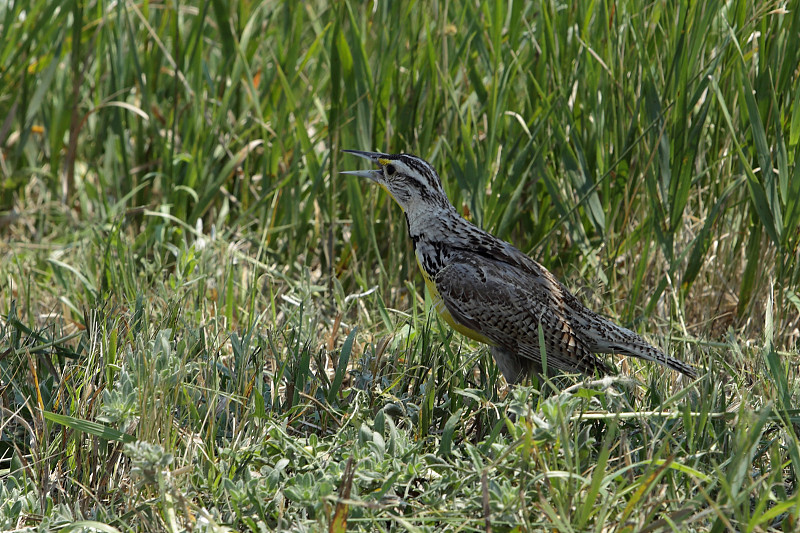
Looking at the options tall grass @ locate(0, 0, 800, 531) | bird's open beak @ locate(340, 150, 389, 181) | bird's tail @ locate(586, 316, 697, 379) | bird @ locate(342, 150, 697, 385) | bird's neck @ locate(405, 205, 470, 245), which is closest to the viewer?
tall grass @ locate(0, 0, 800, 531)

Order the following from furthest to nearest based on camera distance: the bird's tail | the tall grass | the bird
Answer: the bird
the bird's tail
the tall grass

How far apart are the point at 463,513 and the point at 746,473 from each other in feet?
2.55

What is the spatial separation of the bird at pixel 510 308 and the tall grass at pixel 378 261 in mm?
113

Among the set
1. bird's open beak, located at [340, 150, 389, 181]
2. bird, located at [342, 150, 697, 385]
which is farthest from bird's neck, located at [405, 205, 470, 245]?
bird's open beak, located at [340, 150, 389, 181]

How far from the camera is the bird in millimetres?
3671

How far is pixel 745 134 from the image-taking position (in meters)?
4.15

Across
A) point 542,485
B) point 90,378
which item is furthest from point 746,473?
point 90,378

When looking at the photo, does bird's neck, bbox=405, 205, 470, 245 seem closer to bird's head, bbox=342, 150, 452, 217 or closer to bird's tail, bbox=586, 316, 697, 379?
bird's head, bbox=342, 150, 452, 217

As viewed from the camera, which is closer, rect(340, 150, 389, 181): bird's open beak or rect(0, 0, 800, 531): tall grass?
rect(0, 0, 800, 531): tall grass

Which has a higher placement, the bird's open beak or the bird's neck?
the bird's open beak

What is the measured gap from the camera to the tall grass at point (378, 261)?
105 inches

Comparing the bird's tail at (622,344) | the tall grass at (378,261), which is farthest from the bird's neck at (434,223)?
the bird's tail at (622,344)

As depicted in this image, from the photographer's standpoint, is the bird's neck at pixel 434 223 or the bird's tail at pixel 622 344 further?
the bird's neck at pixel 434 223

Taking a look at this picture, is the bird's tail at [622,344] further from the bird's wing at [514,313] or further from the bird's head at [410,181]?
the bird's head at [410,181]
